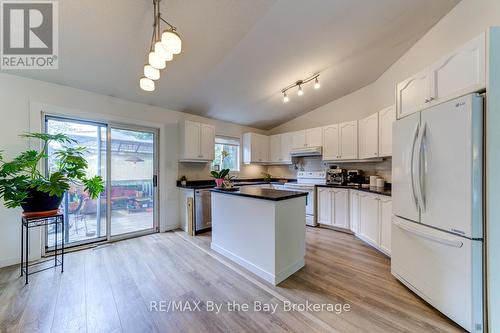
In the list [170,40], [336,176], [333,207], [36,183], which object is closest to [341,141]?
[336,176]

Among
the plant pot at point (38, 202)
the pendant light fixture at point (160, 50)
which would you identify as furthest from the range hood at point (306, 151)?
the plant pot at point (38, 202)

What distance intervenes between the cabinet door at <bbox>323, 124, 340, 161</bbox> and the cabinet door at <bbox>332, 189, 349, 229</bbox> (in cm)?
80

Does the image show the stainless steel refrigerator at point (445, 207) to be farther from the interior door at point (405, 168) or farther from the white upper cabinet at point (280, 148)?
the white upper cabinet at point (280, 148)

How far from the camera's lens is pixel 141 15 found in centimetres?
198

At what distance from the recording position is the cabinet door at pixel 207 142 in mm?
4242

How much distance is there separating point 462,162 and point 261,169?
4652 mm

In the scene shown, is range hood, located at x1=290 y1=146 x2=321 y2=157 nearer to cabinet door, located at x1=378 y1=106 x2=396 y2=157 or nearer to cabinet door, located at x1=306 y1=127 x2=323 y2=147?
cabinet door, located at x1=306 y1=127 x2=323 y2=147

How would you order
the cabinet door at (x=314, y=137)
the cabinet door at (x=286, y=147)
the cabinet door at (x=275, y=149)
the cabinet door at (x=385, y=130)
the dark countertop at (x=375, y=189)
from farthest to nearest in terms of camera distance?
1. the cabinet door at (x=275, y=149)
2. the cabinet door at (x=286, y=147)
3. the cabinet door at (x=314, y=137)
4. the cabinet door at (x=385, y=130)
5. the dark countertop at (x=375, y=189)

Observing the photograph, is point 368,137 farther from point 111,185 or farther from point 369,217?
point 111,185

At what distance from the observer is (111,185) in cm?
341

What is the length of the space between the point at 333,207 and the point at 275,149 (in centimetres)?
230

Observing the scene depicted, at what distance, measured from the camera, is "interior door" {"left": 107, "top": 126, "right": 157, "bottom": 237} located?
3451 mm

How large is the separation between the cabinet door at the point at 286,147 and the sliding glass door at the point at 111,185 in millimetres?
3157

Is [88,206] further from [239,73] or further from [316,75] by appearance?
[316,75]
